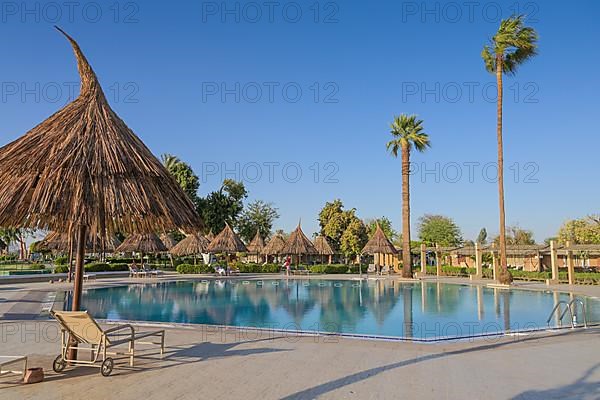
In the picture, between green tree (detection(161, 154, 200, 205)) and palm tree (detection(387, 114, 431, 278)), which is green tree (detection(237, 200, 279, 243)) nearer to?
green tree (detection(161, 154, 200, 205))

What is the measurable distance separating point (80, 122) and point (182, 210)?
169 cm

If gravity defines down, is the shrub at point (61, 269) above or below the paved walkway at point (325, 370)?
above

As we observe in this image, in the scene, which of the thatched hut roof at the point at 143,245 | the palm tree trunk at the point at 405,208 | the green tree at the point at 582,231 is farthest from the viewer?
the green tree at the point at 582,231

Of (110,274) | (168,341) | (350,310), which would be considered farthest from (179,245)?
(168,341)

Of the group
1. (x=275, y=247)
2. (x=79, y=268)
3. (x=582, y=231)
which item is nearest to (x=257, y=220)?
(x=275, y=247)

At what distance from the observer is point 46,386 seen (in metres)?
5.35

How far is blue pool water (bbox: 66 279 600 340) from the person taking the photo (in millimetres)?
11664

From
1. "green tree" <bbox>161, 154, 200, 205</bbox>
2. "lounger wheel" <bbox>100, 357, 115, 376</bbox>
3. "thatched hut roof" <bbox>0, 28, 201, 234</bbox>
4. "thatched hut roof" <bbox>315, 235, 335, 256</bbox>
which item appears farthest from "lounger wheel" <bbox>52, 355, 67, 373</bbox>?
"green tree" <bbox>161, 154, 200, 205</bbox>

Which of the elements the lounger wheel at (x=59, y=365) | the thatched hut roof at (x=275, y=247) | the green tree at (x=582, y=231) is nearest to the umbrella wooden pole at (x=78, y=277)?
the lounger wheel at (x=59, y=365)

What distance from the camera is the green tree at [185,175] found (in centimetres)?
4562

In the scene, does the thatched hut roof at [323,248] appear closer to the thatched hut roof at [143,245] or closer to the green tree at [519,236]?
the thatched hut roof at [143,245]

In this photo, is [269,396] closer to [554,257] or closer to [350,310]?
[350,310]

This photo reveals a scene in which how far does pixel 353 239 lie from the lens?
44.0 meters

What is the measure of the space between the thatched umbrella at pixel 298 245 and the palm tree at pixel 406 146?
7.07 metres
